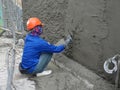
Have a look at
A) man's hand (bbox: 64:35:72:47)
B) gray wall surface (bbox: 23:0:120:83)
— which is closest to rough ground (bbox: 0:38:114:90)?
gray wall surface (bbox: 23:0:120:83)

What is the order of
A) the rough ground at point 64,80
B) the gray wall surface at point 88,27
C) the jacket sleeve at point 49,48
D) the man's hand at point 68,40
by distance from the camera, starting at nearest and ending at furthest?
1. the gray wall surface at point 88,27
2. the rough ground at point 64,80
3. the jacket sleeve at point 49,48
4. the man's hand at point 68,40

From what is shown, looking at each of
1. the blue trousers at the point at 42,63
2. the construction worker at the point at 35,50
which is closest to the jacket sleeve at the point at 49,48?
the construction worker at the point at 35,50

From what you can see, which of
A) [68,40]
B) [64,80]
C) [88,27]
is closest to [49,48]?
[68,40]

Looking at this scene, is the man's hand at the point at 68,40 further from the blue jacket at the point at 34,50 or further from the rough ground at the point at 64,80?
the rough ground at the point at 64,80

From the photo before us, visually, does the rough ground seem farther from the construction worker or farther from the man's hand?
the man's hand

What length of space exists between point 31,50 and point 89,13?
105 centimetres

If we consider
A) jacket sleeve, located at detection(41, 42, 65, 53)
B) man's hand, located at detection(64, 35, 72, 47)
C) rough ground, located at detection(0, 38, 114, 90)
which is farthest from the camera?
man's hand, located at detection(64, 35, 72, 47)

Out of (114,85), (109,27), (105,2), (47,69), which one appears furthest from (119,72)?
(47,69)

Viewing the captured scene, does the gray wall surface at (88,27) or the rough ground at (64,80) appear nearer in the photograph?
the gray wall surface at (88,27)

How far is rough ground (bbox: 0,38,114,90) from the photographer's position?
4391mm

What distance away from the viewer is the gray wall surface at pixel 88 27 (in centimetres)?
414

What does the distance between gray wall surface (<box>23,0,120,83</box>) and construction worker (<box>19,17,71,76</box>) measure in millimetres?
357

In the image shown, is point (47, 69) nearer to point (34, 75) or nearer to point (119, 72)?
point (34, 75)

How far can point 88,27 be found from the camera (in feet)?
15.1
